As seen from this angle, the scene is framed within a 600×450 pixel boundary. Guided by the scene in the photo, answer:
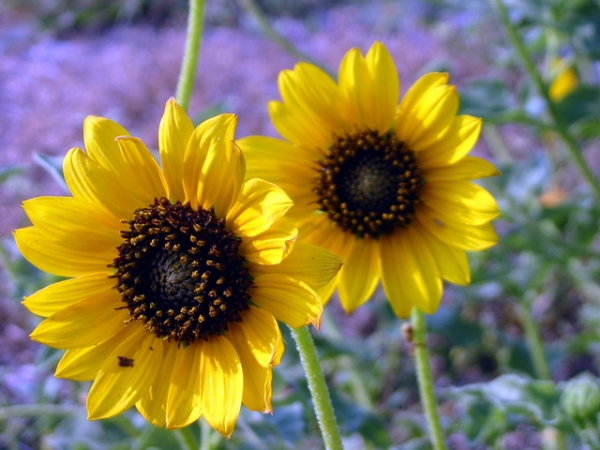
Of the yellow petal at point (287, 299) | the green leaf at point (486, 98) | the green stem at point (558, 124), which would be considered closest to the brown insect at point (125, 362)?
the yellow petal at point (287, 299)

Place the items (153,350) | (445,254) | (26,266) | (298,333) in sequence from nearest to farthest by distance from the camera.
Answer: (298,333) → (153,350) → (445,254) → (26,266)

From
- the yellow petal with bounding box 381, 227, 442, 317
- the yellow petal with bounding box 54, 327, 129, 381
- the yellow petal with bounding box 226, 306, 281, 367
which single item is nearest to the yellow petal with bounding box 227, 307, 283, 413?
the yellow petal with bounding box 226, 306, 281, 367

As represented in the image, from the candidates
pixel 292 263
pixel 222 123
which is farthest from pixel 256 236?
pixel 222 123

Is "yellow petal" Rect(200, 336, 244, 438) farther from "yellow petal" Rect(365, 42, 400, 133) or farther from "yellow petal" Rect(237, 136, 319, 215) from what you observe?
"yellow petal" Rect(365, 42, 400, 133)

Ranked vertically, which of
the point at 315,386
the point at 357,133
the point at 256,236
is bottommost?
the point at 315,386

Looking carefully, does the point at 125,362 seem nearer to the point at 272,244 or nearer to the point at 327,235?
the point at 272,244

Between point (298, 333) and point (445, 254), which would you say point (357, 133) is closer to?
point (445, 254)
